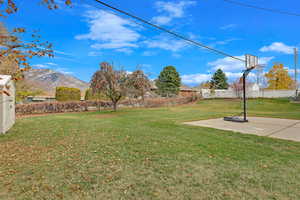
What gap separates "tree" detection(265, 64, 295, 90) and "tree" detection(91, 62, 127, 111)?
34022mm

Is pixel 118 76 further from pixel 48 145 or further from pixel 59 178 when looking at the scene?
pixel 59 178

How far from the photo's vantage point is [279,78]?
33.2 m

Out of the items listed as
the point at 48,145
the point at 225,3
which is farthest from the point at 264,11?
the point at 48,145

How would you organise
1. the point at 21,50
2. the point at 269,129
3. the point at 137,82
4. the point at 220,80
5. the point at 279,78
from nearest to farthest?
the point at 21,50
the point at 269,129
the point at 137,82
the point at 279,78
the point at 220,80

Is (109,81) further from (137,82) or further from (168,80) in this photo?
(168,80)

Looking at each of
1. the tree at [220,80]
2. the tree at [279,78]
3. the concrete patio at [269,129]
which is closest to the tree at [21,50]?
the concrete patio at [269,129]

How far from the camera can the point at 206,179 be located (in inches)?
101

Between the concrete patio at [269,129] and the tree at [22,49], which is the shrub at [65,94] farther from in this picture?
the tree at [22,49]

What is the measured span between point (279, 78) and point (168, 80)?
22.7 metres

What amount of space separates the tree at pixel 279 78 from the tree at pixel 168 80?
18810 mm

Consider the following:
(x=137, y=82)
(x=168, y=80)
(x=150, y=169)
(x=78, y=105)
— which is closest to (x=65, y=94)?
(x=78, y=105)

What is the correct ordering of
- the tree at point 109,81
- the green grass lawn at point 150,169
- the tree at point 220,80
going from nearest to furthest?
the green grass lawn at point 150,169 < the tree at point 109,81 < the tree at point 220,80

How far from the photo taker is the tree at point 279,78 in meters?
32.4

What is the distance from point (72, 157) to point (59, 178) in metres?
0.93
